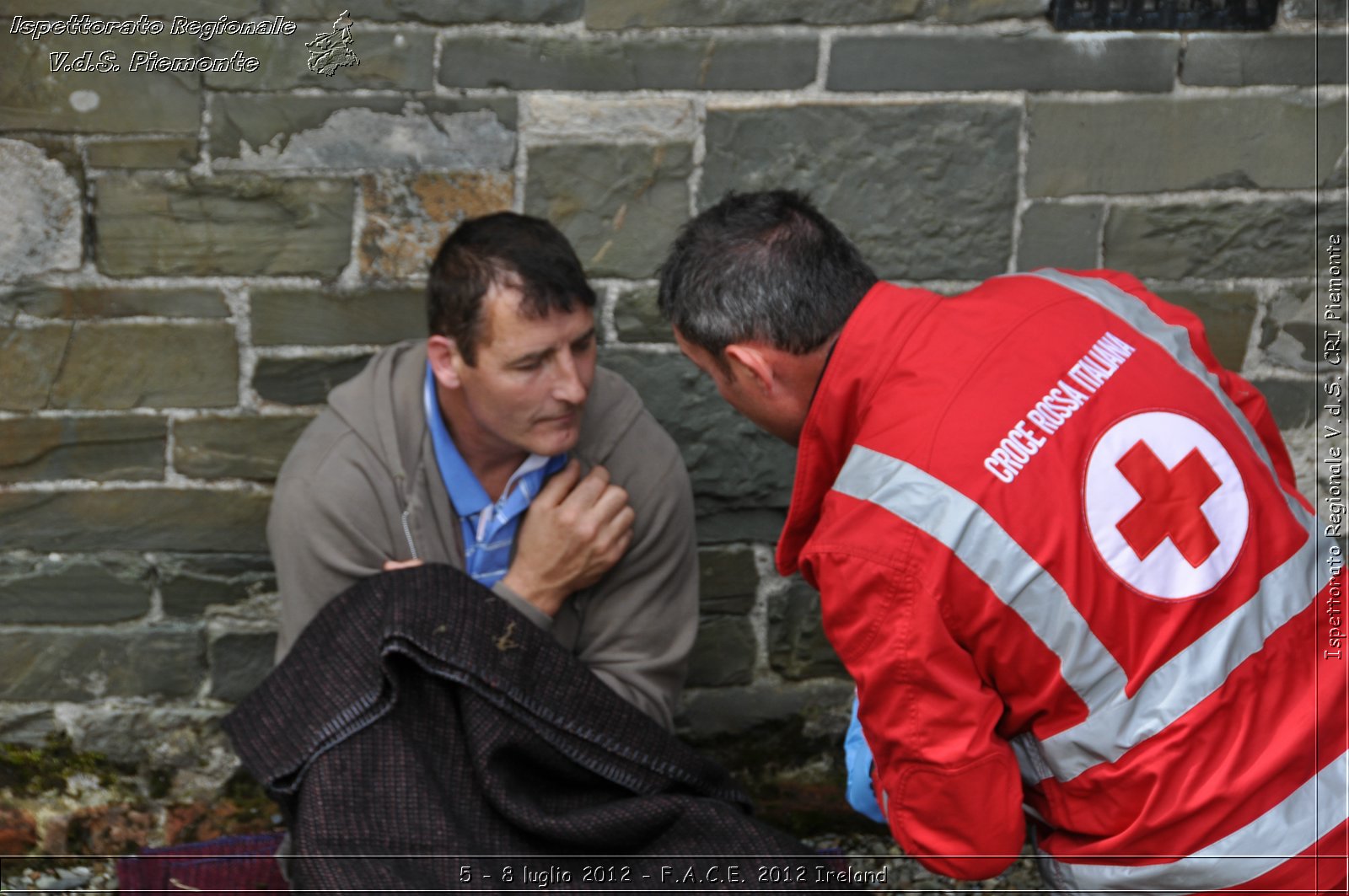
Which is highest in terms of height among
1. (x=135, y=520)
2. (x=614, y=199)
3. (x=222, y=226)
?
(x=614, y=199)

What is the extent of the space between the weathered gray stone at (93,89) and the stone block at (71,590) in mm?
961

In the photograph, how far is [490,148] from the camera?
2707 mm

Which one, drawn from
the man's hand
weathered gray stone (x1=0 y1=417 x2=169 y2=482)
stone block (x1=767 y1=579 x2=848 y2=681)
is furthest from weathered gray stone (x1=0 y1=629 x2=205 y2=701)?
stone block (x1=767 y1=579 x2=848 y2=681)

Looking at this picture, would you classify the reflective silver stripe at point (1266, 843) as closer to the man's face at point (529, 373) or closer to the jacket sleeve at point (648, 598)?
the jacket sleeve at point (648, 598)

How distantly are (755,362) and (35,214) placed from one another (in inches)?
64.2

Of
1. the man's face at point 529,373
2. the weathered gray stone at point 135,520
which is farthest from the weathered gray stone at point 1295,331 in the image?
the weathered gray stone at point 135,520

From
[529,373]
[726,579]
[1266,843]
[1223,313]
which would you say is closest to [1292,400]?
[1223,313]

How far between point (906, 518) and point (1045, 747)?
42 cm

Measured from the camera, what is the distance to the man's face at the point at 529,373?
2.38 metres

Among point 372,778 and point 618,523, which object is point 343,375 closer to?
point 618,523

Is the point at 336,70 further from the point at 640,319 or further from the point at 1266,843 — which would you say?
the point at 1266,843

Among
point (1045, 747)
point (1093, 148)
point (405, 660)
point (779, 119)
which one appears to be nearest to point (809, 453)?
point (1045, 747)

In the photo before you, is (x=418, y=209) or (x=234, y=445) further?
(x=234, y=445)

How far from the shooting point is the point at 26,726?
9.84ft
